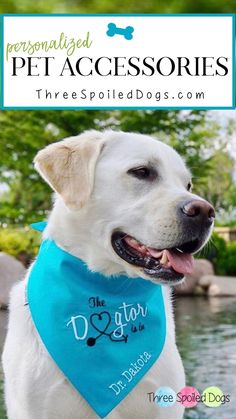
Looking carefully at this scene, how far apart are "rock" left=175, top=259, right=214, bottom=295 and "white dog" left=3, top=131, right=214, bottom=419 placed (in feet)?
15.9

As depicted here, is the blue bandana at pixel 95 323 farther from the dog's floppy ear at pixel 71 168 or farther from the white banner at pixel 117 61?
the white banner at pixel 117 61

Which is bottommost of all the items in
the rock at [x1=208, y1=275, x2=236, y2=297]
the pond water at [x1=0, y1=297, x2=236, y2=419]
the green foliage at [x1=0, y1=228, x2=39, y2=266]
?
the pond water at [x1=0, y1=297, x2=236, y2=419]

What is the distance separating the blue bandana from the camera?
7.26 feet

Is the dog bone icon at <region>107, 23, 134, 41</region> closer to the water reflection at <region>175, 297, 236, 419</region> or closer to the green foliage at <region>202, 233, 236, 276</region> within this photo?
the water reflection at <region>175, 297, 236, 419</region>

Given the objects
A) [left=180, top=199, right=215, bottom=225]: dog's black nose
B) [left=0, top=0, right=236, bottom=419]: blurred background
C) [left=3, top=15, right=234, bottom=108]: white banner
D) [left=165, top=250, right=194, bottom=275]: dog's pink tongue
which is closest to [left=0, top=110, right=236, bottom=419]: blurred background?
[left=0, top=0, right=236, bottom=419]: blurred background

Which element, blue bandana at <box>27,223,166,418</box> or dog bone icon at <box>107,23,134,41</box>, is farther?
dog bone icon at <box>107,23,134,41</box>

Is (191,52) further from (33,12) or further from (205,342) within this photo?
(205,342)

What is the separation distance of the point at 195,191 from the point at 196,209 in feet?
14.4

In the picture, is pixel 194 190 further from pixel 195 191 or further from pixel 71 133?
pixel 71 133

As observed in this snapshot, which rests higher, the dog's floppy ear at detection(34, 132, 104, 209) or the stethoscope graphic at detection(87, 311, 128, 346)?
the dog's floppy ear at detection(34, 132, 104, 209)

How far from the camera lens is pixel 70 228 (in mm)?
2146

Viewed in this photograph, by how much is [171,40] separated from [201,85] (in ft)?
0.64

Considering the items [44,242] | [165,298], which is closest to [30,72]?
[44,242]

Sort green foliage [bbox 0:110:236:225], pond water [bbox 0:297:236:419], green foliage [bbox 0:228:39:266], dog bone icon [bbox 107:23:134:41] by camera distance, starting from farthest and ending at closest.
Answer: green foliage [bbox 0:110:236:225] → green foliage [bbox 0:228:39:266] → pond water [bbox 0:297:236:419] → dog bone icon [bbox 107:23:134:41]
